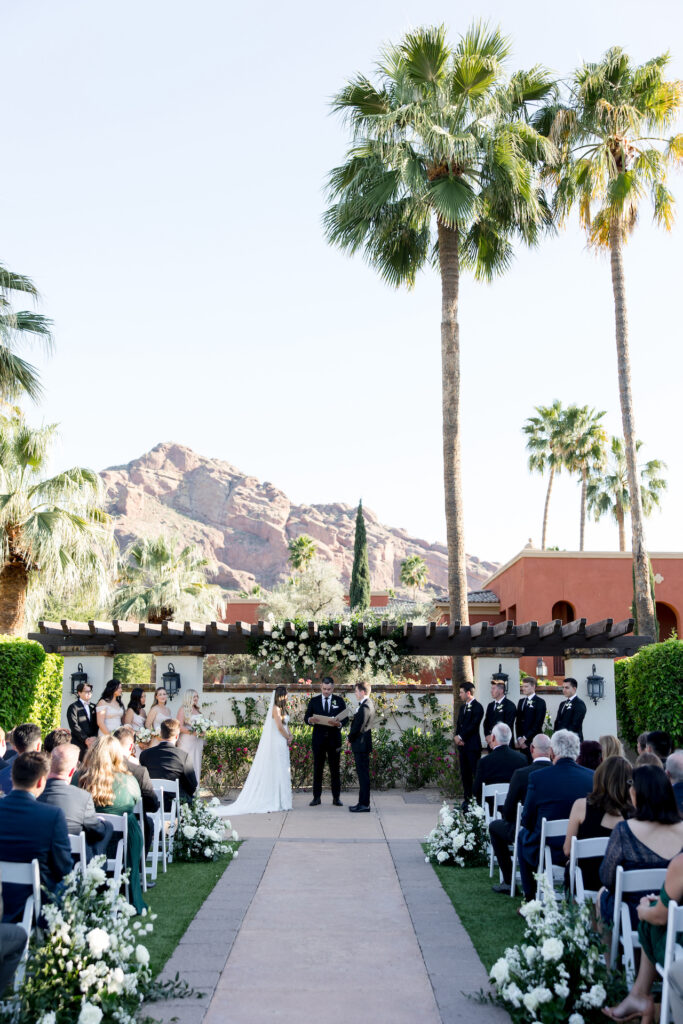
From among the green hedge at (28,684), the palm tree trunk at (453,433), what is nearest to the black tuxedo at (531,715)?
the palm tree trunk at (453,433)

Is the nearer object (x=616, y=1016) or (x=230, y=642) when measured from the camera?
(x=616, y=1016)

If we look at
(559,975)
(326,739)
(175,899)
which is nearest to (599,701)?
(326,739)

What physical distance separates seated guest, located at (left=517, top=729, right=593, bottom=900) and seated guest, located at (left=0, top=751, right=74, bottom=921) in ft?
10.4

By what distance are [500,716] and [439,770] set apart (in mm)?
2860

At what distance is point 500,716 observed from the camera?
1092 cm

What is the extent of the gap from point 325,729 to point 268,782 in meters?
1.05

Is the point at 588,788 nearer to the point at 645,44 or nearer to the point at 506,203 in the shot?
the point at 506,203

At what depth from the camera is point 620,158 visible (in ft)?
58.1

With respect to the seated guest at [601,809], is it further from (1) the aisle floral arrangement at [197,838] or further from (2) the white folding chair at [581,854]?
(1) the aisle floral arrangement at [197,838]

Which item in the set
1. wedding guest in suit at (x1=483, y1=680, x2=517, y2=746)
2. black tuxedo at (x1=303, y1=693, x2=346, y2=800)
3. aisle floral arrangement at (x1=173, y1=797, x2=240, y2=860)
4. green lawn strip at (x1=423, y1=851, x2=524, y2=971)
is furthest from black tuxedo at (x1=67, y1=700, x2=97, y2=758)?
wedding guest in suit at (x1=483, y1=680, x2=517, y2=746)

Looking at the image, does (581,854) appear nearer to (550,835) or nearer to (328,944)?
(550,835)

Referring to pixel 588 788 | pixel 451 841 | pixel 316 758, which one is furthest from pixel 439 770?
pixel 588 788

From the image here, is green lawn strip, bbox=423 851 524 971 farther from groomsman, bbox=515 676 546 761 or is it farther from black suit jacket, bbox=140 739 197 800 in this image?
groomsman, bbox=515 676 546 761

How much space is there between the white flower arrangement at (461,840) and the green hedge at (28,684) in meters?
7.29
